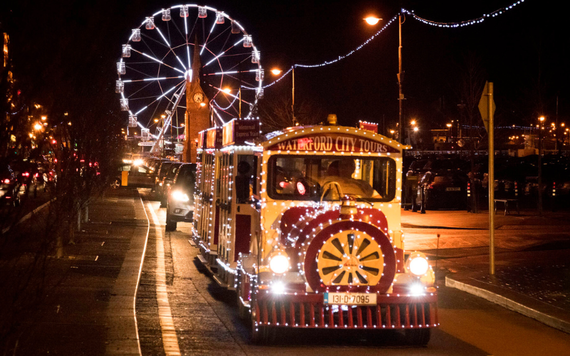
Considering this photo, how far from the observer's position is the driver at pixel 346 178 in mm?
9070

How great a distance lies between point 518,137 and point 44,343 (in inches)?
4149

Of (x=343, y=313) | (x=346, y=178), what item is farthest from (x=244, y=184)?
(x=343, y=313)

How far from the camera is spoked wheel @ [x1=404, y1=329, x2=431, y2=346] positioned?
812 centimetres

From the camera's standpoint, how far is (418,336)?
8.14 meters

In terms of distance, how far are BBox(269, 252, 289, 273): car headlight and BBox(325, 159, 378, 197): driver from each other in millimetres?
1455

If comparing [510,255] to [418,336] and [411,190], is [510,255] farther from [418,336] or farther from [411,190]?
[411,190]

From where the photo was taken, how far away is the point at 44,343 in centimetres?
740

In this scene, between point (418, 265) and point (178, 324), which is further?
point (178, 324)

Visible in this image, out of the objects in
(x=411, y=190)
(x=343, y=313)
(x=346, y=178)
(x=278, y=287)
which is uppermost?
(x=411, y=190)

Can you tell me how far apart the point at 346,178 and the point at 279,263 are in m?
1.73

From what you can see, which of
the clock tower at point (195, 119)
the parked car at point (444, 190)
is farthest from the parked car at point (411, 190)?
the clock tower at point (195, 119)

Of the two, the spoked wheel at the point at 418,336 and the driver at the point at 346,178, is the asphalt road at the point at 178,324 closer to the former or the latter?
the spoked wheel at the point at 418,336

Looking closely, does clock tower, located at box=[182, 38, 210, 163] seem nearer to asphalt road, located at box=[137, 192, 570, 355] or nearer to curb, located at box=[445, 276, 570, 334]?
curb, located at box=[445, 276, 570, 334]

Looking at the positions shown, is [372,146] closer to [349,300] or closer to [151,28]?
[349,300]
